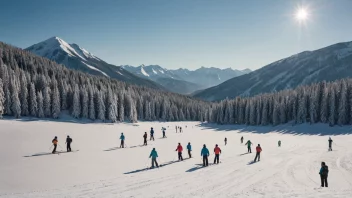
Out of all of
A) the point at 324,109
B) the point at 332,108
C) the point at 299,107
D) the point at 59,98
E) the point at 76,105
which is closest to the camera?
the point at 332,108

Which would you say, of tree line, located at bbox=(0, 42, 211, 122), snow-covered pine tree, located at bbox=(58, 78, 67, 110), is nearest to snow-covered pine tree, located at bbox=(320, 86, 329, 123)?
tree line, located at bbox=(0, 42, 211, 122)

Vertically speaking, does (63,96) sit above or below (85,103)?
above

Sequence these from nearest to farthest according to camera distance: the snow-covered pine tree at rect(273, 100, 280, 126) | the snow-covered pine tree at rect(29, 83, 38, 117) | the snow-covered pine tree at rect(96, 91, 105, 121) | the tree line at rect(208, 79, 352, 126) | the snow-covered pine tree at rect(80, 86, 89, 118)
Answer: the tree line at rect(208, 79, 352, 126) < the snow-covered pine tree at rect(29, 83, 38, 117) < the snow-covered pine tree at rect(80, 86, 89, 118) < the snow-covered pine tree at rect(96, 91, 105, 121) < the snow-covered pine tree at rect(273, 100, 280, 126)

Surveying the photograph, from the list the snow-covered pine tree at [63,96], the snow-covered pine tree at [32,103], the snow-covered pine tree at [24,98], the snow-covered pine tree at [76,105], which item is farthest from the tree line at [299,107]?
the snow-covered pine tree at [24,98]

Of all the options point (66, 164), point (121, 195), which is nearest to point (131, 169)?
point (66, 164)

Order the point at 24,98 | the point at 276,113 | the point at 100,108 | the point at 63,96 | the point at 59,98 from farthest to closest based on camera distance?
the point at 276,113 < the point at 100,108 < the point at 63,96 < the point at 59,98 < the point at 24,98

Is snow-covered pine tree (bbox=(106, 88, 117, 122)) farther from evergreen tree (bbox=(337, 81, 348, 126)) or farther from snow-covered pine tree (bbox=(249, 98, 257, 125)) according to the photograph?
evergreen tree (bbox=(337, 81, 348, 126))

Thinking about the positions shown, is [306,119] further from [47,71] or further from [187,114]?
[47,71]

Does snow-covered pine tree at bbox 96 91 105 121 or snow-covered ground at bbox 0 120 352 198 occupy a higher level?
snow-covered pine tree at bbox 96 91 105 121

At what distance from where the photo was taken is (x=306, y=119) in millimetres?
82750

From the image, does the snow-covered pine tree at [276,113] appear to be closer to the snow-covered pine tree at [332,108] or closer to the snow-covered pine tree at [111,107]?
the snow-covered pine tree at [332,108]

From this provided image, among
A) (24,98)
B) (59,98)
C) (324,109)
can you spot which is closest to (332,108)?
(324,109)

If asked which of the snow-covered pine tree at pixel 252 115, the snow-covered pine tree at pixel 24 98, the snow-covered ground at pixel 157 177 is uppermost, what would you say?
the snow-covered pine tree at pixel 24 98

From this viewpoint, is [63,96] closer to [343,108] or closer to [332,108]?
[332,108]
